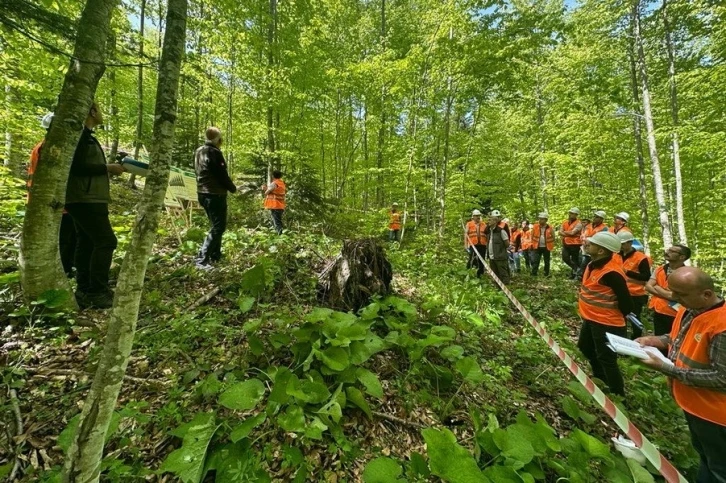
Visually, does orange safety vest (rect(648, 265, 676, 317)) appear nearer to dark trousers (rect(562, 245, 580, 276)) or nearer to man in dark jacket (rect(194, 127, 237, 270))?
dark trousers (rect(562, 245, 580, 276))

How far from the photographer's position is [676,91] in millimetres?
12148

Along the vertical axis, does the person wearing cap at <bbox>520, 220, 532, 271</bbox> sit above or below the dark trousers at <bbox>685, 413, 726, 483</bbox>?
above

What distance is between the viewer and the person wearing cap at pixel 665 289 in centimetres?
478

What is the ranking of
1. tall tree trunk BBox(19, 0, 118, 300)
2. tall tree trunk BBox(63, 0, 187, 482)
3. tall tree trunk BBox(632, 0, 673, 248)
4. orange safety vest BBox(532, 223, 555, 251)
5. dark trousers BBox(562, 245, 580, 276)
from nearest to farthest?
tall tree trunk BBox(63, 0, 187, 482)
tall tree trunk BBox(19, 0, 118, 300)
tall tree trunk BBox(632, 0, 673, 248)
dark trousers BBox(562, 245, 580, 276)
orange safety vest BBox(532, 223, 555, 251)

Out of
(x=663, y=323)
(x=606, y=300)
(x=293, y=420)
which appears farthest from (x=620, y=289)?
(x=293, y=420)

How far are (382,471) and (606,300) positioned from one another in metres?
3.63

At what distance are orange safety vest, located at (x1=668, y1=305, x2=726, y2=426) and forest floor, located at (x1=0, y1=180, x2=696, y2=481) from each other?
83cm

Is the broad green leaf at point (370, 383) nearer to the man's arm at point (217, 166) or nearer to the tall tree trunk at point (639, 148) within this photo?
the man's arm at point (217, 166)

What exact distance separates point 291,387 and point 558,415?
3156mm

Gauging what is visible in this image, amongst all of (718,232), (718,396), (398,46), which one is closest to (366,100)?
(398,46)

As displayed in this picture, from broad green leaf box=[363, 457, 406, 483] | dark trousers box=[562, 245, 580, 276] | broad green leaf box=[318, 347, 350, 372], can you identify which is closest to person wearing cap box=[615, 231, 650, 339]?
dark trousers box=[562, 245, 580, 276]

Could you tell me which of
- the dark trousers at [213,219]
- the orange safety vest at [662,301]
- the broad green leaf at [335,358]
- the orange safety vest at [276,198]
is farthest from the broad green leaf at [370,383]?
the orange safety vest at [276,198]

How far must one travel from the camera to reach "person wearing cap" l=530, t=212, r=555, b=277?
36.2ft

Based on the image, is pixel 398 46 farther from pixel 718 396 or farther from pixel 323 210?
pixel 718 396
